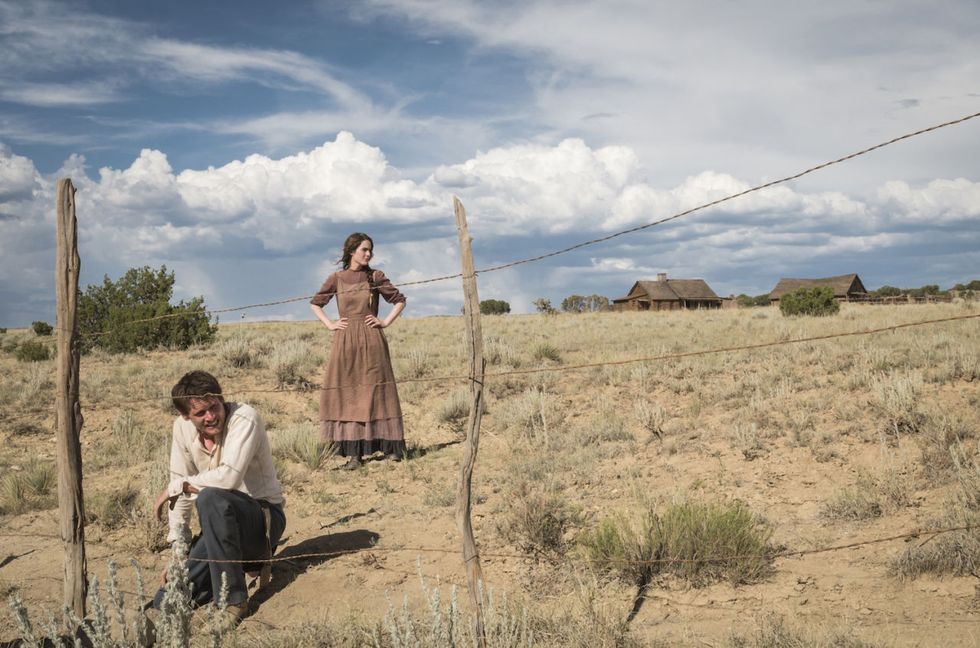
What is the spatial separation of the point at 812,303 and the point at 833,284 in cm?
2880

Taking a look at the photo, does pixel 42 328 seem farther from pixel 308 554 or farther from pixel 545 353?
pixel 308 554

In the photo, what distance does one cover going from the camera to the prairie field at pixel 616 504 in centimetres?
469

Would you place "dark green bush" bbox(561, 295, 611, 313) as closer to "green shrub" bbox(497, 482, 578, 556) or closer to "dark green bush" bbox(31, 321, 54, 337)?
"dark green bush" bbox(31, 321, 54, 337)

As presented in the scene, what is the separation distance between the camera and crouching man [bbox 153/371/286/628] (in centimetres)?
495

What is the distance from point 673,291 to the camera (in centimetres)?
5003

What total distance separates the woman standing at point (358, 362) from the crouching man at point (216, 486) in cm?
302

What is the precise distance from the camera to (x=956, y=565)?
5051 mm

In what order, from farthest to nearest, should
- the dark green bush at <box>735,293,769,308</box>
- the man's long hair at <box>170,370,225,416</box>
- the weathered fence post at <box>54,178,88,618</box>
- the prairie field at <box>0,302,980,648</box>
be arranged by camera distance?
1. the dark green bush at <box>735,293,769,308</box>
2. the weathered fence post at <box>54,178,88,618</box>
3. the man's long hair at <box>170,370,225,416</box>
4. the prairie field at <box>0,302,980,648</box>

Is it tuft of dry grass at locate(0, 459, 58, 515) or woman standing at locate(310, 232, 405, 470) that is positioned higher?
woman standing at locate(310, 232, 405, 470)

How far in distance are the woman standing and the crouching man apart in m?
3.02

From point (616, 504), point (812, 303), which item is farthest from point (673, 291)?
point (616, 504)

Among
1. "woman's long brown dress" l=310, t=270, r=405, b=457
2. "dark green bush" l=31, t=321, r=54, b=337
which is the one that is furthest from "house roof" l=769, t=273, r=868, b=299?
"woman's long brown dress" l=310, t=270, r=405, b=457

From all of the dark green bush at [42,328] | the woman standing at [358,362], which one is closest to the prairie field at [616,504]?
the woman standing at [358,362]

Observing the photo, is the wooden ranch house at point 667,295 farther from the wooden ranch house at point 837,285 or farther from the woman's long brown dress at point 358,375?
the woman's long brown dress at point 358,375
